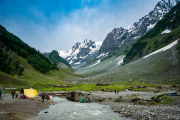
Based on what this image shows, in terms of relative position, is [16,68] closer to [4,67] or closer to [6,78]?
[4,67]

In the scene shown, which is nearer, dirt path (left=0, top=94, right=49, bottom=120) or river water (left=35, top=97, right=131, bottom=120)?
dirt path (left=0, top=94, right=49, bottom=120)

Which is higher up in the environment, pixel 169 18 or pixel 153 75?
pixel 169 18

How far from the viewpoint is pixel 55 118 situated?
19391 mm

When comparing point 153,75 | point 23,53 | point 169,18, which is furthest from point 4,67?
point 169,18

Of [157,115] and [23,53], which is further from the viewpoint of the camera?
[23,53]

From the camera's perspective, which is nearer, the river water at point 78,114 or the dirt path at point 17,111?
the dirt path at point 17,111

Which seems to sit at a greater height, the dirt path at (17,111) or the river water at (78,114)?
the dirt path at (17,111)

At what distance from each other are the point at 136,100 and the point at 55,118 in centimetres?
2143

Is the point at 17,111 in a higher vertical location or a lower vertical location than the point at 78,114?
higher

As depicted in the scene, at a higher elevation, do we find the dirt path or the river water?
the dirt path

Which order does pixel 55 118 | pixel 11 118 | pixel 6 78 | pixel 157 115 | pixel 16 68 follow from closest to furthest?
pixel 11 118
pixel 157 115
pixel 55 118
pixel 6 78
pixel 16 68

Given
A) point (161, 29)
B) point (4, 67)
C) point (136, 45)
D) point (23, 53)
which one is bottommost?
point (4, 67)

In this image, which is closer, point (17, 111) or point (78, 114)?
point (17, 111)

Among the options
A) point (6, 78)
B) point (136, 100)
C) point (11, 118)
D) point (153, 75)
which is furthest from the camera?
point (153, 75)
